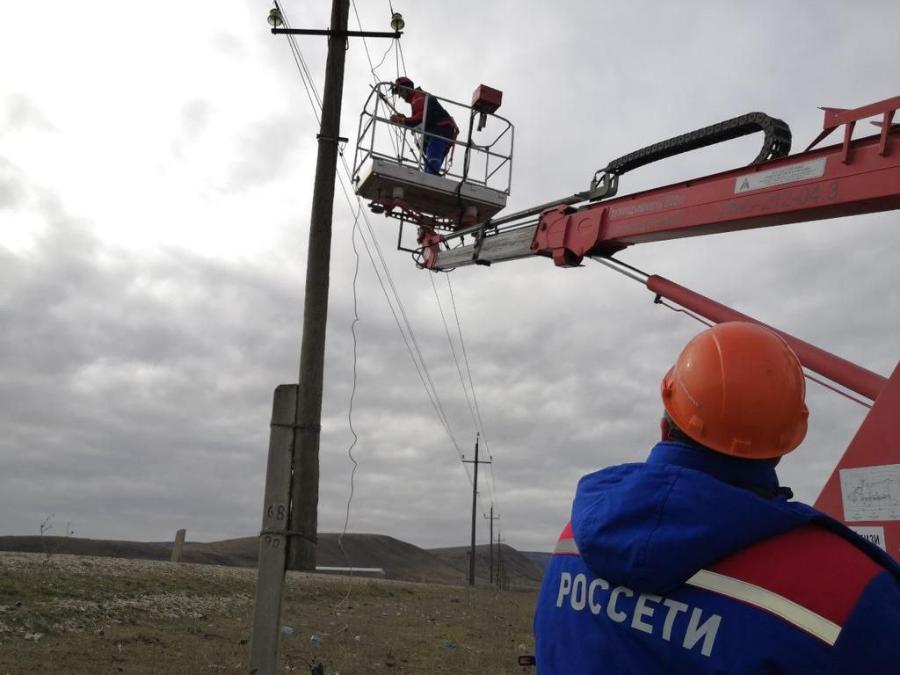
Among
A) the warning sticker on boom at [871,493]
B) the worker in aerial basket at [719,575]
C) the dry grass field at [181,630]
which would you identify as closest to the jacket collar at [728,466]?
the worker in aerial basket at [719,575]

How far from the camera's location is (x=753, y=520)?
5.09 ft

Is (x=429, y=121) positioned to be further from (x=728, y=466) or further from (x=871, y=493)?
(x=728, y=466)

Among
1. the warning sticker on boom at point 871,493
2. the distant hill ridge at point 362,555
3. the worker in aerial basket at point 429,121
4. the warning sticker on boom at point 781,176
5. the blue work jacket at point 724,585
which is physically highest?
the worker in aerial basket at point 429,121

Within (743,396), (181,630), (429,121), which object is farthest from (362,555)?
(743,396)

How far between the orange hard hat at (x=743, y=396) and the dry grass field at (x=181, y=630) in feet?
23.2

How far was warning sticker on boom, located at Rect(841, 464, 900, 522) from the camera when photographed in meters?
4.65

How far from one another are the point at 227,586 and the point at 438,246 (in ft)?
34.7

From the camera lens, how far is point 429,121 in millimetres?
10883

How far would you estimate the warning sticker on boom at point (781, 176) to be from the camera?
562 cm

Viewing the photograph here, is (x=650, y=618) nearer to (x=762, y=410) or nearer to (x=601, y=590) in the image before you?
(x=601, y=590)

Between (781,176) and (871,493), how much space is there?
235cm

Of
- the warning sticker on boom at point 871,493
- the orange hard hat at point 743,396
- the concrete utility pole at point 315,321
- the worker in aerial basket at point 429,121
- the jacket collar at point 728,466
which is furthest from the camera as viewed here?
the worker in aerial basket at point 429,121

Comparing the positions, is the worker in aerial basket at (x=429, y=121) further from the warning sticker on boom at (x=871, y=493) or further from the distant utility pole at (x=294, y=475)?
the warning sticker on boom at (x=871, y=493)

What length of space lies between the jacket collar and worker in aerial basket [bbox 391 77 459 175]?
8964 millimetres
